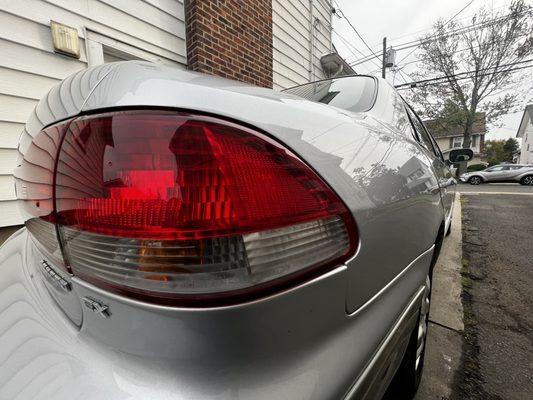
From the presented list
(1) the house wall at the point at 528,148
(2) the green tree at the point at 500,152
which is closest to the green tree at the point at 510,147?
(2) the green tree at the point at 500,152

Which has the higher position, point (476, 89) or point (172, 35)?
point (476, 89)

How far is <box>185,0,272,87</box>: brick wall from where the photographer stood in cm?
375

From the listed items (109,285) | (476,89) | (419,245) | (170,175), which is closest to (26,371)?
(109,285)

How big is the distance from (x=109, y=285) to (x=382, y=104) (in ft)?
4.37

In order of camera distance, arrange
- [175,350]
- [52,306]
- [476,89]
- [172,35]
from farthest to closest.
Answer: [476,89] < [172,35] < [52,306] < [175,350]

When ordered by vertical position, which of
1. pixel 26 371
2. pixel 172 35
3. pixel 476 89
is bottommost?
pixel 26 371

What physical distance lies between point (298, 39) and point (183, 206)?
661 centimetres

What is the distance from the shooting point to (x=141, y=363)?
0.54 meters

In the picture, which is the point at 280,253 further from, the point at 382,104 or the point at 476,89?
the point at 476,89

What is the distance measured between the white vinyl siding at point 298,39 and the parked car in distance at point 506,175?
18524mm

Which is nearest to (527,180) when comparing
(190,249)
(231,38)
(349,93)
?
(231,38)

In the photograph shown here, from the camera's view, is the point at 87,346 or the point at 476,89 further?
the point at 476,89

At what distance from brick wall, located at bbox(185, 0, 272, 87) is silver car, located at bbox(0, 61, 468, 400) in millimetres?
3452

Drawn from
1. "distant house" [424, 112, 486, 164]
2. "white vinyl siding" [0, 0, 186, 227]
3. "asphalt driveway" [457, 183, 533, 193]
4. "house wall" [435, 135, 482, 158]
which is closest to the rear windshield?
"white vinyl siding" [0, 0, 186, 227]
